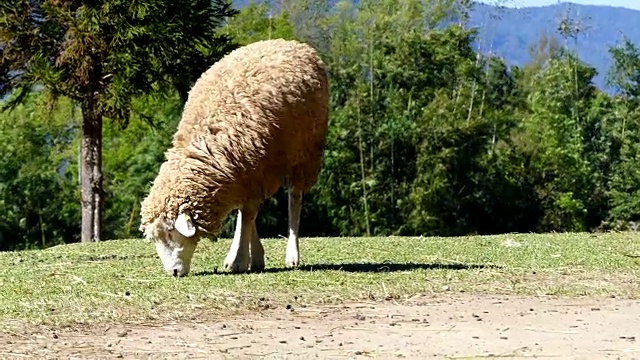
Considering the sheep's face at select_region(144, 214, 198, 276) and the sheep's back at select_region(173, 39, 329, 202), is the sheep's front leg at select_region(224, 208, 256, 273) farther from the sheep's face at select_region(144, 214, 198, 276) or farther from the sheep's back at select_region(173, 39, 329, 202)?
the sheep's face at select_region(144, 214, 198, 276)

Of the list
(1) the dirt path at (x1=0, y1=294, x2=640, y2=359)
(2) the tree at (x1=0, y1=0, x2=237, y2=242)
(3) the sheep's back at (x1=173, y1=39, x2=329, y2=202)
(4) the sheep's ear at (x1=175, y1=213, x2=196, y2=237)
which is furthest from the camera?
(2) the tree at (x1=0, y1=0, x2=237, y2=242)

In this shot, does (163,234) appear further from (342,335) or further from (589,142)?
(589,142)

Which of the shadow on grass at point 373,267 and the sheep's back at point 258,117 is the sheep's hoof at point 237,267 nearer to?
the shadow on grass at point 373,267

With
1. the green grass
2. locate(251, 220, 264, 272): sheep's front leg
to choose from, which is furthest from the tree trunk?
locate(251, 220, 264, 272): sheep's front leg

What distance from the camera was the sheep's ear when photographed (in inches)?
375

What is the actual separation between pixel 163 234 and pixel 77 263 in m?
2.72

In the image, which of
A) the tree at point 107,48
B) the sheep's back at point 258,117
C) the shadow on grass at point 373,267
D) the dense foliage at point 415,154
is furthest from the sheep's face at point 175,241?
the dense foliage at point 415,154

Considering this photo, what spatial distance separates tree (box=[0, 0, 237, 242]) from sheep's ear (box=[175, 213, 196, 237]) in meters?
7.05

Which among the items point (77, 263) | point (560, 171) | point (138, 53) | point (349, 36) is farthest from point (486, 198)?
point (77, 263)

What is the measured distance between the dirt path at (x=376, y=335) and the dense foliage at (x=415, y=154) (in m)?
23.8

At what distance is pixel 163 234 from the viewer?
31.7ft

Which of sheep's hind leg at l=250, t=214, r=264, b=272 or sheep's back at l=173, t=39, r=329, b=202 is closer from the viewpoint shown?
sheep's back at l=173, t=39, r=329, b=202

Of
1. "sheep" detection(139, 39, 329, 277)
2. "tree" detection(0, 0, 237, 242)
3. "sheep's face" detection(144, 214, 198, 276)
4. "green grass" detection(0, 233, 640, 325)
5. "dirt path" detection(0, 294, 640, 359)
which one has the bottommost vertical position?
"dirt path" detection(0, 294, 640, 359)

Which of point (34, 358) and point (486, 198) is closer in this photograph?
point (34, 358)
